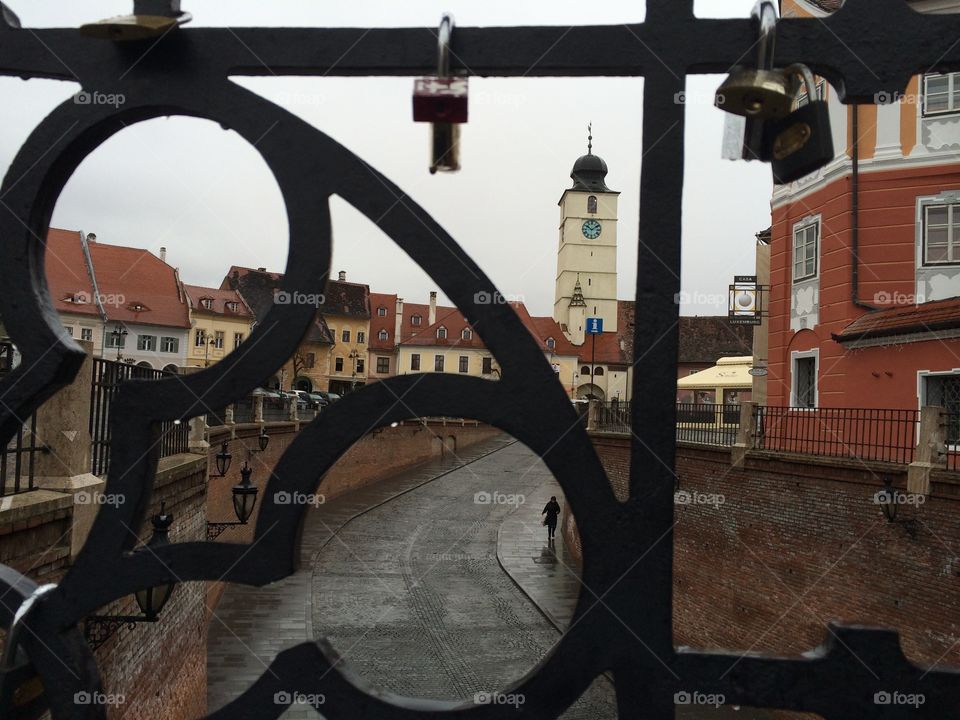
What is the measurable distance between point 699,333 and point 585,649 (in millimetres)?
72764

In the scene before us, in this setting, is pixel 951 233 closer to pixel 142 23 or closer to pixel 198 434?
pixel 198 434

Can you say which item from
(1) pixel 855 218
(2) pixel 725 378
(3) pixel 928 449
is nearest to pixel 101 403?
(3) pixel 928 449

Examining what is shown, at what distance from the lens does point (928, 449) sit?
10711 mm

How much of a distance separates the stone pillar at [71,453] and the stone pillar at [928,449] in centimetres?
Answer: 1015

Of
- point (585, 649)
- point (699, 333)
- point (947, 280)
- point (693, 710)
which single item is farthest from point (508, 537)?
point (699, 333)

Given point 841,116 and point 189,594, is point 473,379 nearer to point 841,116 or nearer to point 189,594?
point 189,594

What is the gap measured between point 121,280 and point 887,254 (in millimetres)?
44271

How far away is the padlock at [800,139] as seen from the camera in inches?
72.2

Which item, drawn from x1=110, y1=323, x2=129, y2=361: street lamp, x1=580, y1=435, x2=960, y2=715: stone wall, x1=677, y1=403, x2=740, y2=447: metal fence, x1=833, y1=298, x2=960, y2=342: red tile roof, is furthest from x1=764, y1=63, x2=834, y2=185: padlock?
x1=110, y1=323, x2=129, y2=361: street lamp

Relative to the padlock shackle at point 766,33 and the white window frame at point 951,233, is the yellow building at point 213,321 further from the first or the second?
the padlock shackle at point 766,33

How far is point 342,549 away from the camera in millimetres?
26375

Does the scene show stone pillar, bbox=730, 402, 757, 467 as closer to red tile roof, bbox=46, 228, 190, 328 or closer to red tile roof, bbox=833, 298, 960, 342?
red tile roof, bbox=833, 298, 960, 342

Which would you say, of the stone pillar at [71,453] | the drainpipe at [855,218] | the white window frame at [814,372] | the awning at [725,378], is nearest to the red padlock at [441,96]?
the stone pillar at [71,453]

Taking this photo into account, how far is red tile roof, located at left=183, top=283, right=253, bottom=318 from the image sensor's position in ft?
178
